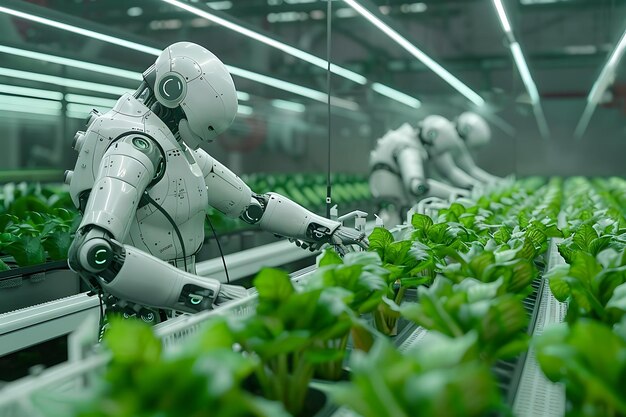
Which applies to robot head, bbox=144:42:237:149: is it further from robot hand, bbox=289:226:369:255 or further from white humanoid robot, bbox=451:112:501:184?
white humanoid robot, bbox=451:112:501:184

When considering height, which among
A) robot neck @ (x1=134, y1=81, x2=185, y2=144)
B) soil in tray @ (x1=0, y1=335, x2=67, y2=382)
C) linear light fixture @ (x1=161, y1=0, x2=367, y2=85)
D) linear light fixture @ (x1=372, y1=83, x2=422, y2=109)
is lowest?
soil in tray @ (x1=0, y1=335, x2=67, y2=382)

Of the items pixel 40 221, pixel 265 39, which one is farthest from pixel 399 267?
pixel 40 221

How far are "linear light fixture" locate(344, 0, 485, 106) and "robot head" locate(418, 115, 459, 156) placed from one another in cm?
48

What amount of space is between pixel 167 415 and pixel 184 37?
4074 mm

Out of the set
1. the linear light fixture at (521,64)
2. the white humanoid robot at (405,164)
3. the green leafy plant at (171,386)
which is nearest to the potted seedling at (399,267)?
the green leafy plant at (171,386)

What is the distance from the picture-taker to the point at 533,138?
1152cm

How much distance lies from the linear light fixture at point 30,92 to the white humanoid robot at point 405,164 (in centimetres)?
272

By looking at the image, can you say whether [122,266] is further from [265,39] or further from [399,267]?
[265,39]

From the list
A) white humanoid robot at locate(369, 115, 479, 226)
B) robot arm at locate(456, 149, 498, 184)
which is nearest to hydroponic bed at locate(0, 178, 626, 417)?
white humanoid robot at locate(369, 115, 479, 226)

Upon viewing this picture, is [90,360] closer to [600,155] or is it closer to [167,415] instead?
[167,415]

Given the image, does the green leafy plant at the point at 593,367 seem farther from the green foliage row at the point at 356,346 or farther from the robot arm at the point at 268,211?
the robot arm at the point at 268,211

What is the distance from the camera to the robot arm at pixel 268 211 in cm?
255

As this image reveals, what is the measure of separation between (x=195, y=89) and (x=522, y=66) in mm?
4091

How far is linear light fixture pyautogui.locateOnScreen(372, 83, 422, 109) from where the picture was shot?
6.42 metres
